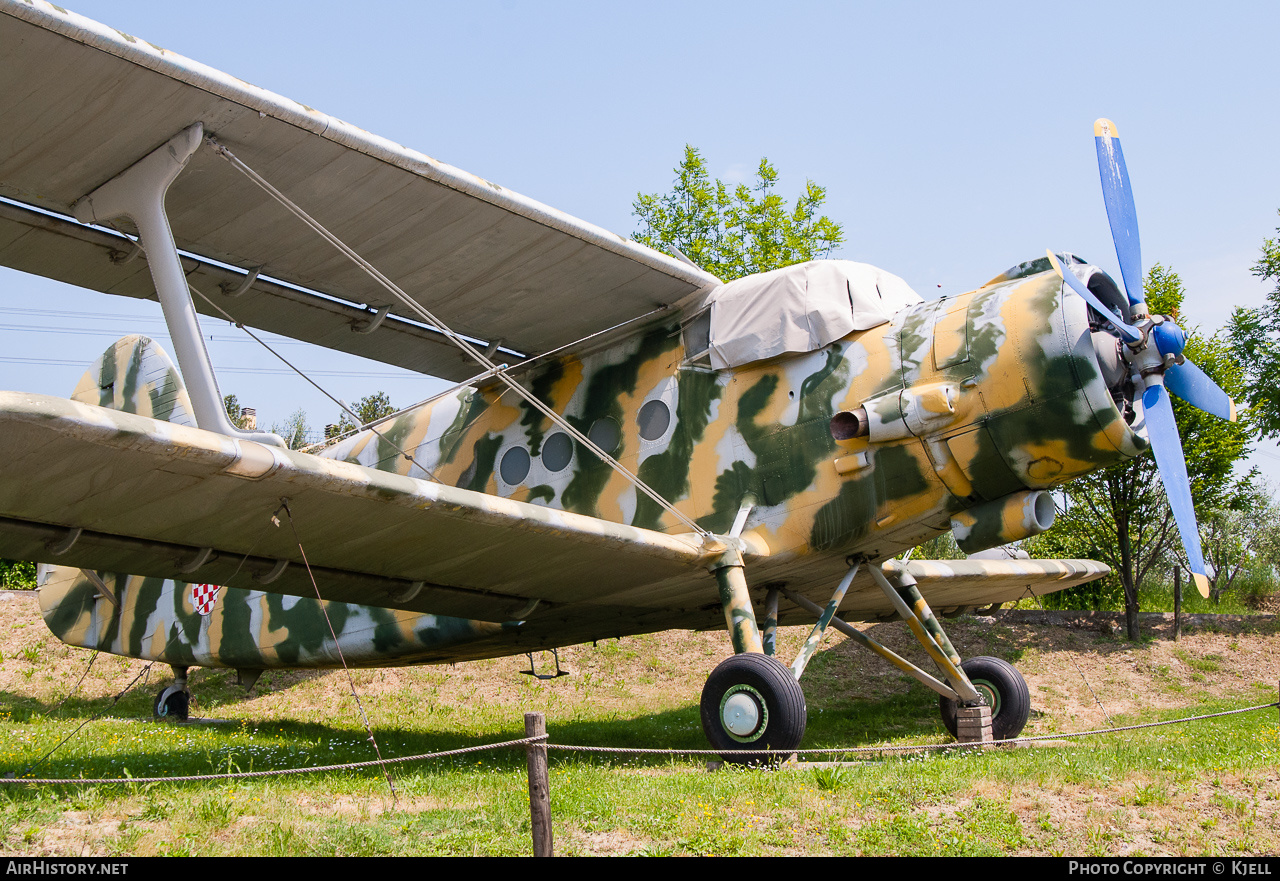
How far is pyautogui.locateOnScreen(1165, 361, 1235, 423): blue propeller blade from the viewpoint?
334 inches

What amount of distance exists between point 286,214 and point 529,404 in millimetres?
2939

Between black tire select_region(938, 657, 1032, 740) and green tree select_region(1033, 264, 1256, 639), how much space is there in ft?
29.9

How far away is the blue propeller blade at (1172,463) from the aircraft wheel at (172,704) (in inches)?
442

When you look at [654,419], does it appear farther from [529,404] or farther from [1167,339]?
[1167,339]

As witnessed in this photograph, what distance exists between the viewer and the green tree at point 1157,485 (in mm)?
18734

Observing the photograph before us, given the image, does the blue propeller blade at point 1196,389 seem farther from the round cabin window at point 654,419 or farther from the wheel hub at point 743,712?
the wheel hub at point 743,712

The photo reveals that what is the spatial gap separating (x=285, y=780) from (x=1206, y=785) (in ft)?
18.8

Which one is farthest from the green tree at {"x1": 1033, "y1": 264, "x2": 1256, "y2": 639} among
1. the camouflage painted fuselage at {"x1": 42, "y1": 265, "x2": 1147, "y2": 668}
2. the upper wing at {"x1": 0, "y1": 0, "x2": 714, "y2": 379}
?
the upper wing at {"x1": 0, "y1": 0, "x2": 714, "y2": 379}

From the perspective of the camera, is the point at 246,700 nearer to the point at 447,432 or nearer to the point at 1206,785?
the point at 447,432

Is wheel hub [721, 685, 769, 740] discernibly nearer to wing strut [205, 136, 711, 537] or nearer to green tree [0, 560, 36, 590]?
wing strut [205, 136, 711, 537]

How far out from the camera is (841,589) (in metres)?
8.48

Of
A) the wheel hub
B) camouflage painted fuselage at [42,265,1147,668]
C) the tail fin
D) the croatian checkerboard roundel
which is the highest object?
the tail fin
